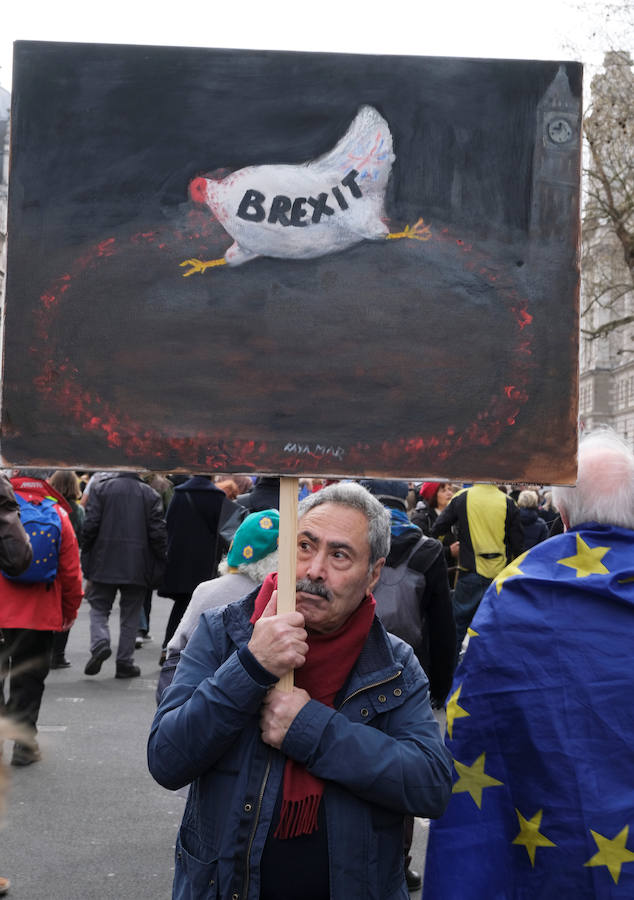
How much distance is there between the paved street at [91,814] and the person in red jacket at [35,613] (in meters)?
0.36

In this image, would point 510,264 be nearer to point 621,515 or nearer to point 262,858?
point 621,515

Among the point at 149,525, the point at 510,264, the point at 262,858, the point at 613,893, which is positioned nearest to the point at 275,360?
the point at 510,264

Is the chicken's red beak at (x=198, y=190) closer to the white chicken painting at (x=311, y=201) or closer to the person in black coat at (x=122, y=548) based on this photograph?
the white chicken painting at (x=311, y=201)

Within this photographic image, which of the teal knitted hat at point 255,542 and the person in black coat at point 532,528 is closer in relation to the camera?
the teal knitted hat at point 255,542

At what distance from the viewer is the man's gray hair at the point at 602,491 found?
3176mm

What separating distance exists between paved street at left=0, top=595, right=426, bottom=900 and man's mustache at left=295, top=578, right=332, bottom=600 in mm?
1347

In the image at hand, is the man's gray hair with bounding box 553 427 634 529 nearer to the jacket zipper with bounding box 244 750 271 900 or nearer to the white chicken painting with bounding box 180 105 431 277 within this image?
the white chicken painting with bounding box 180 105 431 277

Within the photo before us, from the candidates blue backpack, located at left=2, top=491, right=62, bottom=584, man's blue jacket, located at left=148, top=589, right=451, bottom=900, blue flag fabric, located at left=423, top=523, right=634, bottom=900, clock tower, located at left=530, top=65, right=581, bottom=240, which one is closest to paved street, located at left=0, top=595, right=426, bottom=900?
blue backpack, located at left=2, top=491, right=62, bottom=584

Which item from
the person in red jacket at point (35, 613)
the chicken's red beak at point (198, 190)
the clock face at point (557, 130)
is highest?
the clock face at point (557, 130)

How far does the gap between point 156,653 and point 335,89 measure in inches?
356

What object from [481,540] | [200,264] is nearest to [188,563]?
[481,540]

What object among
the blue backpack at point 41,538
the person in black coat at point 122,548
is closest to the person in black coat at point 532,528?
the person in black coat at point 122,548

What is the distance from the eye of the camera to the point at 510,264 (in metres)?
2.59

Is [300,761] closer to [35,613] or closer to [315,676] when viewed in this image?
[315,676]
